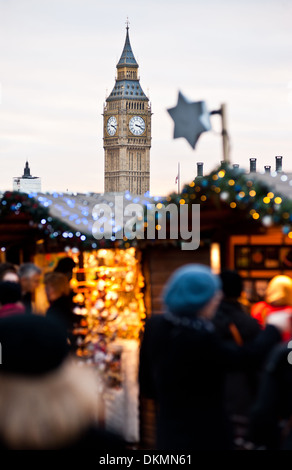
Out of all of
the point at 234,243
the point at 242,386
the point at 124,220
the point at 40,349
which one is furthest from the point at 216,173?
the point at 40,349

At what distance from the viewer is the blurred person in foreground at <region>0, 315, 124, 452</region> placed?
1.61m

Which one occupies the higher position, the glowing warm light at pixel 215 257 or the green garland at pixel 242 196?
the green garland at pixel 242 196

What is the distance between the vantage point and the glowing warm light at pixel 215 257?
6.22m

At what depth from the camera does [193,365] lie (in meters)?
2.91

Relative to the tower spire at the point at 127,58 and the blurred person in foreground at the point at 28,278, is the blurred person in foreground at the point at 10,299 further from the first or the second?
the tower spire at the point at 127,58

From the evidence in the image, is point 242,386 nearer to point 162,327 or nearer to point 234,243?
point 162,327

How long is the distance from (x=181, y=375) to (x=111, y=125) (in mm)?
129552

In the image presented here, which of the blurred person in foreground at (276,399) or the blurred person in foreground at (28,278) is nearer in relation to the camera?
the blurred person in foreground at (276,399)

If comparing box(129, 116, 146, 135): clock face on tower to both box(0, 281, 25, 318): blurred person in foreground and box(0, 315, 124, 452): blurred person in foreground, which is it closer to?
box(0, 281, 25, 318): blurred person in foreground

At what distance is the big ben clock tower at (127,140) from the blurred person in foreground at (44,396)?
125 meters

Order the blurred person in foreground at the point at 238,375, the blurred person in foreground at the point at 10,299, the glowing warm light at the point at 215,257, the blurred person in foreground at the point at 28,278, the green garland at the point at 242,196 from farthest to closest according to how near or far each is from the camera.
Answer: the glowing warm light at the point at 215,257, the blurred person in foreground at the point at 28,278, the green garland at the point at 242,196, the blurred person in foreground at the point at 10,299, the blurred person in foreground at the point at 238,375

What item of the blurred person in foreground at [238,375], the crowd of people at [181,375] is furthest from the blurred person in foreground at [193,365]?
the blurred person in foreground at [238,375]
